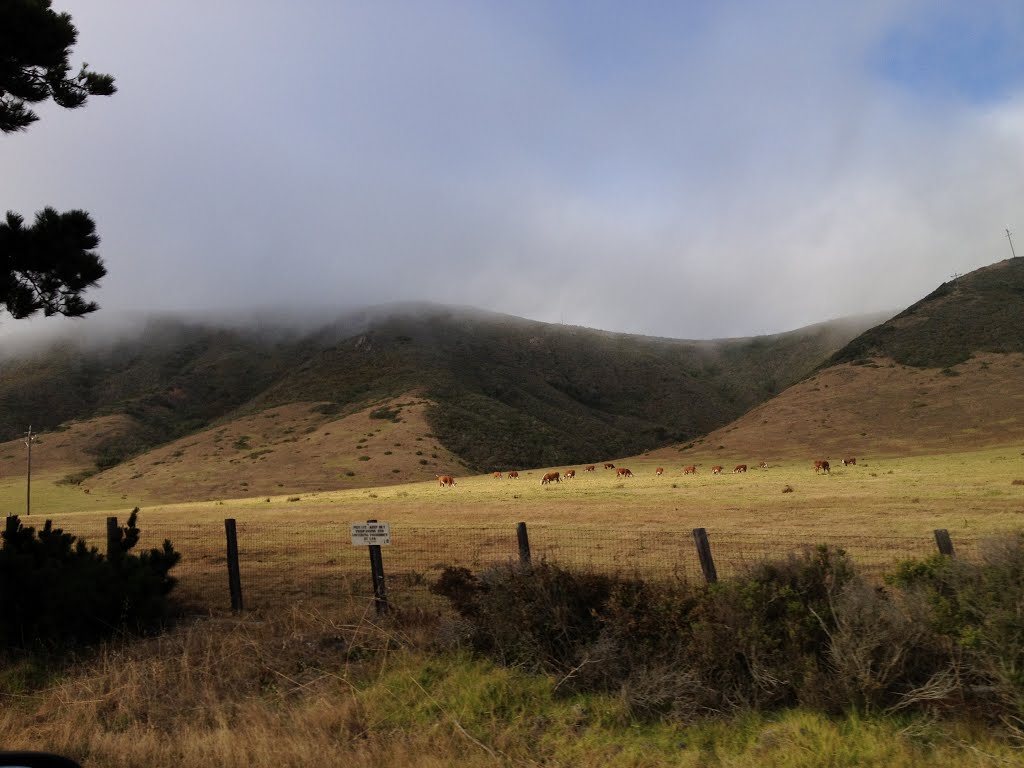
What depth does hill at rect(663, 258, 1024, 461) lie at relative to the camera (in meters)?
56.6

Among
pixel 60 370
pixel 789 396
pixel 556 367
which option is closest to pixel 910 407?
pixel 789 396

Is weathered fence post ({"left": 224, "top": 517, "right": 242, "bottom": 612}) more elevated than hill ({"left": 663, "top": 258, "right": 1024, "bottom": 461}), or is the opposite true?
hill ({"left": 663, "top": 258, "right": 1024, "bottom": 461})

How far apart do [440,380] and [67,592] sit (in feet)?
283

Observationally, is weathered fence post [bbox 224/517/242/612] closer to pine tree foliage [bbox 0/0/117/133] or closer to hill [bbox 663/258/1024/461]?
pine tree foliage [bbox 0/0/117/133]

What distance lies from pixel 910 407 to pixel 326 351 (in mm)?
82878

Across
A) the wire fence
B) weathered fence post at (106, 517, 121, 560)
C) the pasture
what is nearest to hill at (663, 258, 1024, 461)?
the pasture

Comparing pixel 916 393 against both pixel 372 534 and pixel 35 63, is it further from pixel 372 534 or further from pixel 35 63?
pixel 35 63

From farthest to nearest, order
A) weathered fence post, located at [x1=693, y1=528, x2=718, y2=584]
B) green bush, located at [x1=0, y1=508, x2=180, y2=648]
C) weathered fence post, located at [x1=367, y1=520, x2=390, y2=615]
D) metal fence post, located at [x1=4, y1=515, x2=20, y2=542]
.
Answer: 1. metal fence post, located at [x1=4, y1=515, x2=20, y2=542]
2. weathered fence post, located at [x1=367, y1=520, x2=390, y2=615]
3. green bush, located at [x1=0, y1=508, x2=180, y2=648]
4. weathered fence post, located at [x1=693, y1=528, x2=718, y2=584]

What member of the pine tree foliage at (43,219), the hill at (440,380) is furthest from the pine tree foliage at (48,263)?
the hill at (440,380)

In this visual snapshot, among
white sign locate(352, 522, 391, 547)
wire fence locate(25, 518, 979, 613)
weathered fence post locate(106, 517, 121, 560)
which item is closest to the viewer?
white sign locate(352, 522, 391, 547)

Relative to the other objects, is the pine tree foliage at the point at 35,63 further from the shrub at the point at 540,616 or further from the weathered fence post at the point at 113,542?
the shrub at the point at 540,616

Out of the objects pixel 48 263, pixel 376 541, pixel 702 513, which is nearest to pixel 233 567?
pixel 376 541

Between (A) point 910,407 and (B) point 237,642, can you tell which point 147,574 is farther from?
(A) point 910,407

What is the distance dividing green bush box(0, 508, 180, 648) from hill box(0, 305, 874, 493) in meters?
62.0
